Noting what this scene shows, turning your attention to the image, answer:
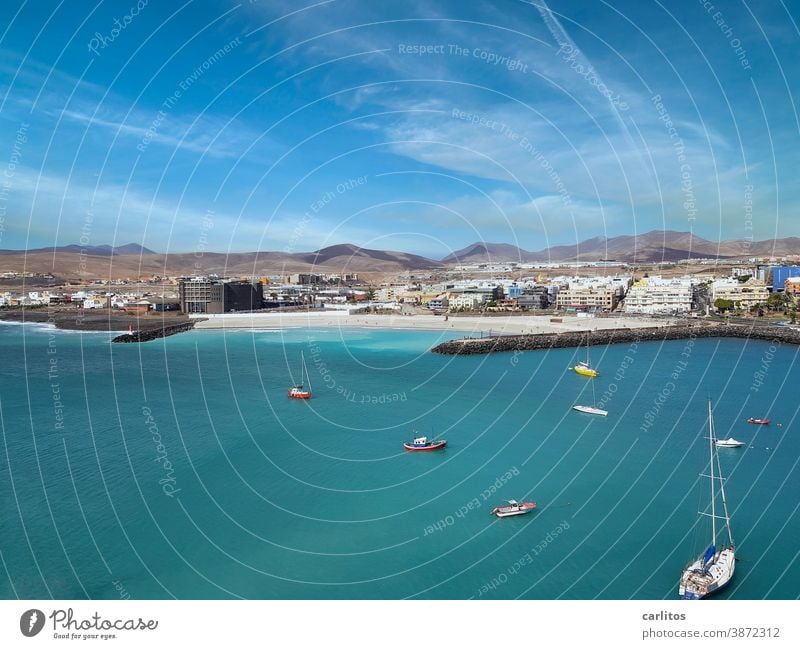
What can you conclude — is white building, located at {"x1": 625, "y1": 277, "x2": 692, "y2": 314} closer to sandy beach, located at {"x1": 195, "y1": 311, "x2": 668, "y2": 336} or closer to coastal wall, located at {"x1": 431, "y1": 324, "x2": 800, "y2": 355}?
sandy beach, located at {"x1": 195, "y1": 311, "x2": 668, "y2": 336}

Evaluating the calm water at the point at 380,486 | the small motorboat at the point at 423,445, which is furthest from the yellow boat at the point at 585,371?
the small motorboat at the point at 423,445

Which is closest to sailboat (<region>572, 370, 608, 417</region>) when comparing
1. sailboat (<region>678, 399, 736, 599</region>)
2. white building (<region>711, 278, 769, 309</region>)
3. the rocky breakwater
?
sailboat (<region>678, 399, 736, 599</region>)

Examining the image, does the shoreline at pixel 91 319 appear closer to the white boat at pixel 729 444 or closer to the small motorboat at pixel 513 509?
the small motorboat at pixel 513 509

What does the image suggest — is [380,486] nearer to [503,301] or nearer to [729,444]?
[729,444]

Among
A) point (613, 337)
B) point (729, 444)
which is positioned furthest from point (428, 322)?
point (729, 444)

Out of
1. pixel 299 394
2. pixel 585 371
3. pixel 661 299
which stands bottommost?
pixel 299 394
